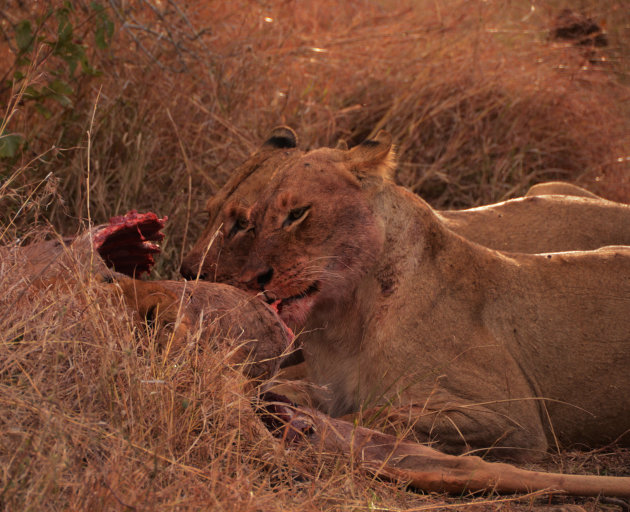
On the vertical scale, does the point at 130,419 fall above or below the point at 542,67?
above

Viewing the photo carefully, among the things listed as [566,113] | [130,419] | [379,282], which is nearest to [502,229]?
[379,282]

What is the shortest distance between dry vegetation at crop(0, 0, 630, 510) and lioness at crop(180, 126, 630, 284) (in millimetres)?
490

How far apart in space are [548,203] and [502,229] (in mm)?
329

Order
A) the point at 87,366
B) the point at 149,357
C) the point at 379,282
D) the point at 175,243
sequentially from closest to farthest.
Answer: the point at 87,366
the point at 149,357
the point at 379,282
the point at 175,243

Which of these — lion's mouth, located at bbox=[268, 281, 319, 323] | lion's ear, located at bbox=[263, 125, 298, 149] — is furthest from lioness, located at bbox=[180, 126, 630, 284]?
lion's mouth, located at bbox=[268, 281, 319, 323]

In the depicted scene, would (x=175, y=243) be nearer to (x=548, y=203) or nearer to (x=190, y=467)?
(x=548, y=203)

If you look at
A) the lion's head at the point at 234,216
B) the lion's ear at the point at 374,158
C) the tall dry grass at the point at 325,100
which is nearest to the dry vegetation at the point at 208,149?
the tall dry grass at the point at 325,100

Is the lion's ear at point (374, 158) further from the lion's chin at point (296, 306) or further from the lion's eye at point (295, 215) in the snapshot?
the lion's chin at point (296, 306)

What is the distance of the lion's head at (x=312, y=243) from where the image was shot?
314 centimetres

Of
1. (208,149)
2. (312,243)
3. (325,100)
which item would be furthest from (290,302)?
(325,100)

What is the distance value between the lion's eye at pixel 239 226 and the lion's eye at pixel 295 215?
0.42 metres

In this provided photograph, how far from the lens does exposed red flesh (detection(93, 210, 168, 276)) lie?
10.7ft

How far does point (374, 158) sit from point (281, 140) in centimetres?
94

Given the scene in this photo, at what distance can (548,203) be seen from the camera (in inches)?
168
